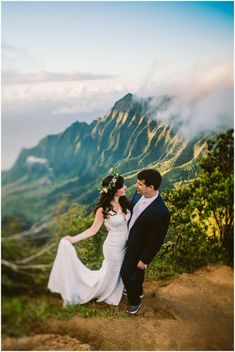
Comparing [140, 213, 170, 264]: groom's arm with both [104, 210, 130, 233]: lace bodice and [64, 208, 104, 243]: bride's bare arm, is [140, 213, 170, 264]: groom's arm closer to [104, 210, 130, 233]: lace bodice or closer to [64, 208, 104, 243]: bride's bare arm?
[104, 210, 130, 233]: lace bodice

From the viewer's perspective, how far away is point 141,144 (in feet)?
16.8

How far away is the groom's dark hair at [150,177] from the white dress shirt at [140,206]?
0.12 metres

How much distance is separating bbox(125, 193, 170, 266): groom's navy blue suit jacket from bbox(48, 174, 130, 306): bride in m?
0.09

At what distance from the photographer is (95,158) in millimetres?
5043

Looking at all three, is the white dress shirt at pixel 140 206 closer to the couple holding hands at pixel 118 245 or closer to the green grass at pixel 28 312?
the couple holding hands at pixel 118 245

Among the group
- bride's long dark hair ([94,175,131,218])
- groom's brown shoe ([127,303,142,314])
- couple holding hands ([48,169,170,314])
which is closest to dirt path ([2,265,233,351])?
groom's brown shoe ([127,303,142,314])

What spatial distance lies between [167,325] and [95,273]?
2.60 feet

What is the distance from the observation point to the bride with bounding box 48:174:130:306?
4.85 meters

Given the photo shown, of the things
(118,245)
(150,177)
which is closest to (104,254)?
(118,245)

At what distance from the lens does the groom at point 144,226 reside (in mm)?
4906

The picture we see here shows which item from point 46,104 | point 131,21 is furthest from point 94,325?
point 131,21

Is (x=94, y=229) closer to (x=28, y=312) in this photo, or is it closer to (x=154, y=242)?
(x=154, y=242)

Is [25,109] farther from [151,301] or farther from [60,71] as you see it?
[151,301]

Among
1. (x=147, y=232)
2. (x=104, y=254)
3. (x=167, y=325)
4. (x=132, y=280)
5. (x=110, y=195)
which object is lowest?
(x=167, y=325)
